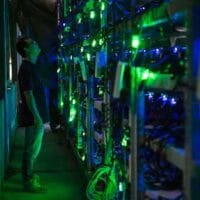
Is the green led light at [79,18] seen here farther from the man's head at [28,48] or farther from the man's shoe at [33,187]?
the man's shoe at [33,187]

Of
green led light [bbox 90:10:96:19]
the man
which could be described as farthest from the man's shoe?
green led light [bbox 90:10:96:19]

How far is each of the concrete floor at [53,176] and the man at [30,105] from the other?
231 mm

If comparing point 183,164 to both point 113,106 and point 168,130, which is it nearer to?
point 168,130

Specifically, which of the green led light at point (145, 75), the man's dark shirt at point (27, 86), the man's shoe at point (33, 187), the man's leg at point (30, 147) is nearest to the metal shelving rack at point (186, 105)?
the green led light at point (145, 75)

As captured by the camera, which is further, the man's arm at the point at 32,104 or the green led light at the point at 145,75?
the man's arm at the point at 32,104

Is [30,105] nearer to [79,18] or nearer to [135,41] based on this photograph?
[79,18]

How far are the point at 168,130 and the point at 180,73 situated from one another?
85cm

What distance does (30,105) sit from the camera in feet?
21.7

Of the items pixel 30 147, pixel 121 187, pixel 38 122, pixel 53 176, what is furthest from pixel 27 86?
pixel 121 187

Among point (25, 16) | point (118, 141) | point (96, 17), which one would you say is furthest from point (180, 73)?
point (25, 16)

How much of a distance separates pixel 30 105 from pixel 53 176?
1.82m

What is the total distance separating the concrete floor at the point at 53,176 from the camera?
6.90 meters

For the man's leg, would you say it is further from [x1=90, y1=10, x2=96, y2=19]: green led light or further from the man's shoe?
[x1=90, y1=10, x2=96, y2=19]: green led light

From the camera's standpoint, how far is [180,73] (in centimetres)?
293
